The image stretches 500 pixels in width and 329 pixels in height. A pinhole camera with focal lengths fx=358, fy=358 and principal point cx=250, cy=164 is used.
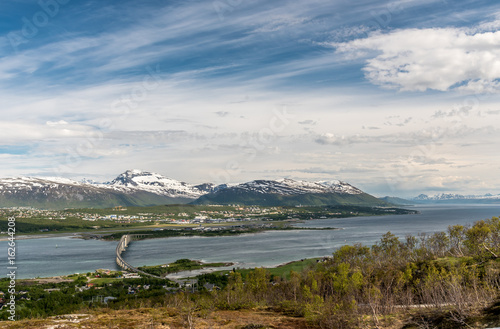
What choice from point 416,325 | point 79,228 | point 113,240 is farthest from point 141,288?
point 79,228

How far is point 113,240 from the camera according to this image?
147m

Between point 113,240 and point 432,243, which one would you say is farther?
point 113,240

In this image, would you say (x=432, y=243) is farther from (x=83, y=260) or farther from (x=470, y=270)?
(x=83, y=260)

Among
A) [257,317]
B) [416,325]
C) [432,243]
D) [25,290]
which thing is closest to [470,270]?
[416,325]

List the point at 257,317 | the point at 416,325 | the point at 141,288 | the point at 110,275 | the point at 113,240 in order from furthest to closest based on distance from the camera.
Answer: the point at 113,240, the point at 110,275, the point at 141,288, the point at 257,317, the point at 416,325

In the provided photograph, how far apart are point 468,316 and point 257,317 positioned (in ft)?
35.7

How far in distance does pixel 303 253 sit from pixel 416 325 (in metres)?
→ 82.1

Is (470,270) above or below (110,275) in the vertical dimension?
above

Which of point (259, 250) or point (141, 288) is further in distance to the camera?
point (259, 250)

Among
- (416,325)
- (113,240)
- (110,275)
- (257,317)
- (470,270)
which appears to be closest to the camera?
(416,325)

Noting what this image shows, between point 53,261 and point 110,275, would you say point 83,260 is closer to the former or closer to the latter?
point 53,261

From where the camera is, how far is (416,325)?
1503cm

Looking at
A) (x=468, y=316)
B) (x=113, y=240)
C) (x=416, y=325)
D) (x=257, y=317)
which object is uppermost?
(x=468, y=316)

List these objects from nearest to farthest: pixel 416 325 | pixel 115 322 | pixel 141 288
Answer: pixel 416 325 → pixel 115 322 → pixel 141 288
